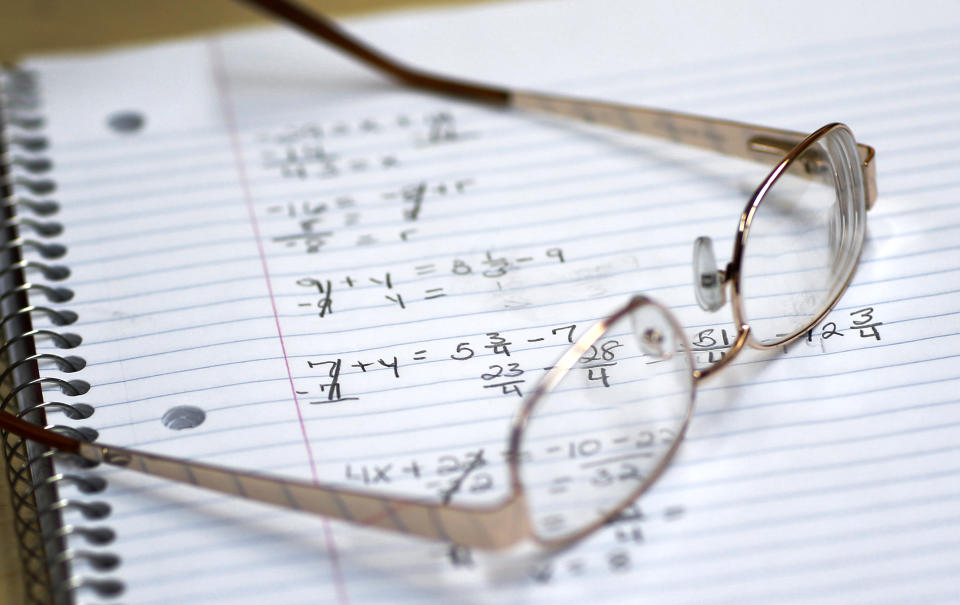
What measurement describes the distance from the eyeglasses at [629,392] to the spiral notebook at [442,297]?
0.01 metres

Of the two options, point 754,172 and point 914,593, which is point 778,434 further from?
point 754,172

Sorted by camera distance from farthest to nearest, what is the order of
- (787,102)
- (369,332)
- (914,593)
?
(787,102) < (369,332) < (914,593)

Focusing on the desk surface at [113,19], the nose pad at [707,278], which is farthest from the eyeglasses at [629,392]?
the desk surface at [113,19]

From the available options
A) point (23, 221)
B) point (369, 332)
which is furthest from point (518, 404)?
point (23, 221)

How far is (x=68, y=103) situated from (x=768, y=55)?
53 centimetres

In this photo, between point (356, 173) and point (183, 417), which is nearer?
point (183, 417)

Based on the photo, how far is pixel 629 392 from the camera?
1.72 ft

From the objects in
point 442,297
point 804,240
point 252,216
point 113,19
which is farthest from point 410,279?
point 113,19

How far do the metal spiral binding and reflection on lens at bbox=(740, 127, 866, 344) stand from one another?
0.35 meters

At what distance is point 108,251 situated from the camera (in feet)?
2.17

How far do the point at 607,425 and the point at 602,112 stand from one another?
29cm

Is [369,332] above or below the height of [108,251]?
below

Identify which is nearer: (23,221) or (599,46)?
(23,221)

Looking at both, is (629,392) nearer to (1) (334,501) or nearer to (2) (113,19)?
(1) (334,501)
